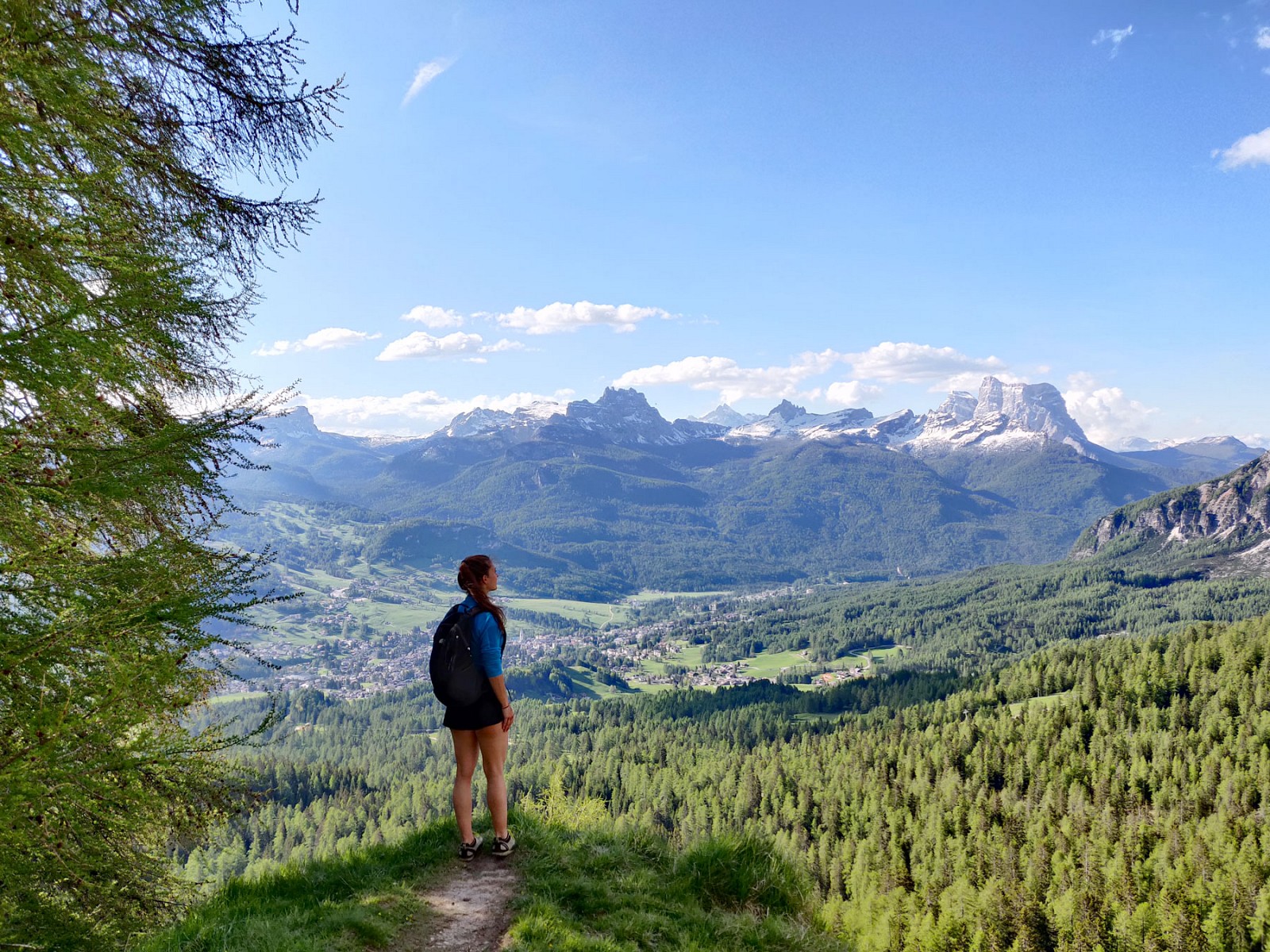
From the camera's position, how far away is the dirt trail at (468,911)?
6.30 metres

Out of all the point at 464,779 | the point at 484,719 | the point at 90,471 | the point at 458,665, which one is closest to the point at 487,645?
the point at 458,665

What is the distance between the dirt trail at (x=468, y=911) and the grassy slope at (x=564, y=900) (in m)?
0.14

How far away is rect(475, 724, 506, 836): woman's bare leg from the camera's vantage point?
770 cm

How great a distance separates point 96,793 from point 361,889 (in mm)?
3928

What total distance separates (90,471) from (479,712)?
14.9 ft

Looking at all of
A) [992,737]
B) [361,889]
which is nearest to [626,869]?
[361,889]

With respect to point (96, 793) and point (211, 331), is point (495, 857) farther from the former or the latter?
point (211, 331)

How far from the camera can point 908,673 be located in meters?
146

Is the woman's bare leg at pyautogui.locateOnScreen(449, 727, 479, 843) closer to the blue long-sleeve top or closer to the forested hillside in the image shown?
the blue long-sleeve top

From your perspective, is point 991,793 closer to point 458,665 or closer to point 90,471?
point 458,665

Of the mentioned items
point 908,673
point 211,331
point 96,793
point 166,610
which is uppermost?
point 211,331

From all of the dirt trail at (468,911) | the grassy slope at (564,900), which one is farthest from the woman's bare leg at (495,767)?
the grassy slope at (564,900)

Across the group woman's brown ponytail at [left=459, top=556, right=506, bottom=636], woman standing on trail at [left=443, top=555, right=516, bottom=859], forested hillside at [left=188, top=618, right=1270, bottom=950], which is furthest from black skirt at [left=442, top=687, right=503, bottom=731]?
forested hillside at [left=188, top=618, right=1270, bottom=950]

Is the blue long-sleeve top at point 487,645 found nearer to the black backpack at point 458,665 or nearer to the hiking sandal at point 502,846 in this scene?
the black backpack at point 458,665
